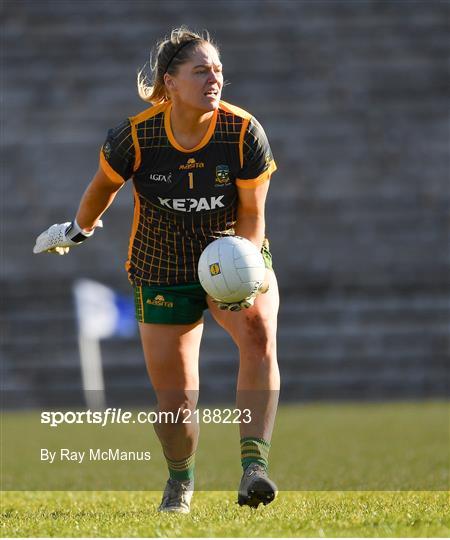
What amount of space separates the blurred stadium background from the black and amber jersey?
33.0ft

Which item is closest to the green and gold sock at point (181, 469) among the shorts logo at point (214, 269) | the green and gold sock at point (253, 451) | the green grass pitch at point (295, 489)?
the green grass pitch at point (295, 489)

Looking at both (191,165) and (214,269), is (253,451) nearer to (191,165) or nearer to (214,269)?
(214,269)

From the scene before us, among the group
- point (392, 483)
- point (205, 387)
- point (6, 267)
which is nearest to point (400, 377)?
point (205, 387)

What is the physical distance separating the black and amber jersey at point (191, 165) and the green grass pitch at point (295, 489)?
1.28m

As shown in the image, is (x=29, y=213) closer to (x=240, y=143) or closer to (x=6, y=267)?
(x=6, y=267)

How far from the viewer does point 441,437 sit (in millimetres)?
10164

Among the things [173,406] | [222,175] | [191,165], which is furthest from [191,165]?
[173,406]

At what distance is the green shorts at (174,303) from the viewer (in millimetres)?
5125

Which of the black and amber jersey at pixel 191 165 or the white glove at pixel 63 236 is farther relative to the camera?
the white glove at pixel 63 236

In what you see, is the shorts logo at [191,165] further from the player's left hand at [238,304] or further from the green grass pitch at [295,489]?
the green grass pitch at [295,489]

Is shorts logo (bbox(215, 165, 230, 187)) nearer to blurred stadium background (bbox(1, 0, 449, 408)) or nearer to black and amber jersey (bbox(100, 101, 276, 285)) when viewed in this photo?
black and amber jersey (bbox(100, 101, 276, 285))

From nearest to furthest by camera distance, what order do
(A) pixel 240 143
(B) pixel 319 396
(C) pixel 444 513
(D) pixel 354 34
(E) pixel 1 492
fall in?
(C) pixel 444 513 < (A) pixel 240 143 < (E) pixel 1 492 < (B) pixel 319 396 < (D) pixel 354 34

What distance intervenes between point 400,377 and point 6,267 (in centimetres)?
559

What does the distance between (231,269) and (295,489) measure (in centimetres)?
232
